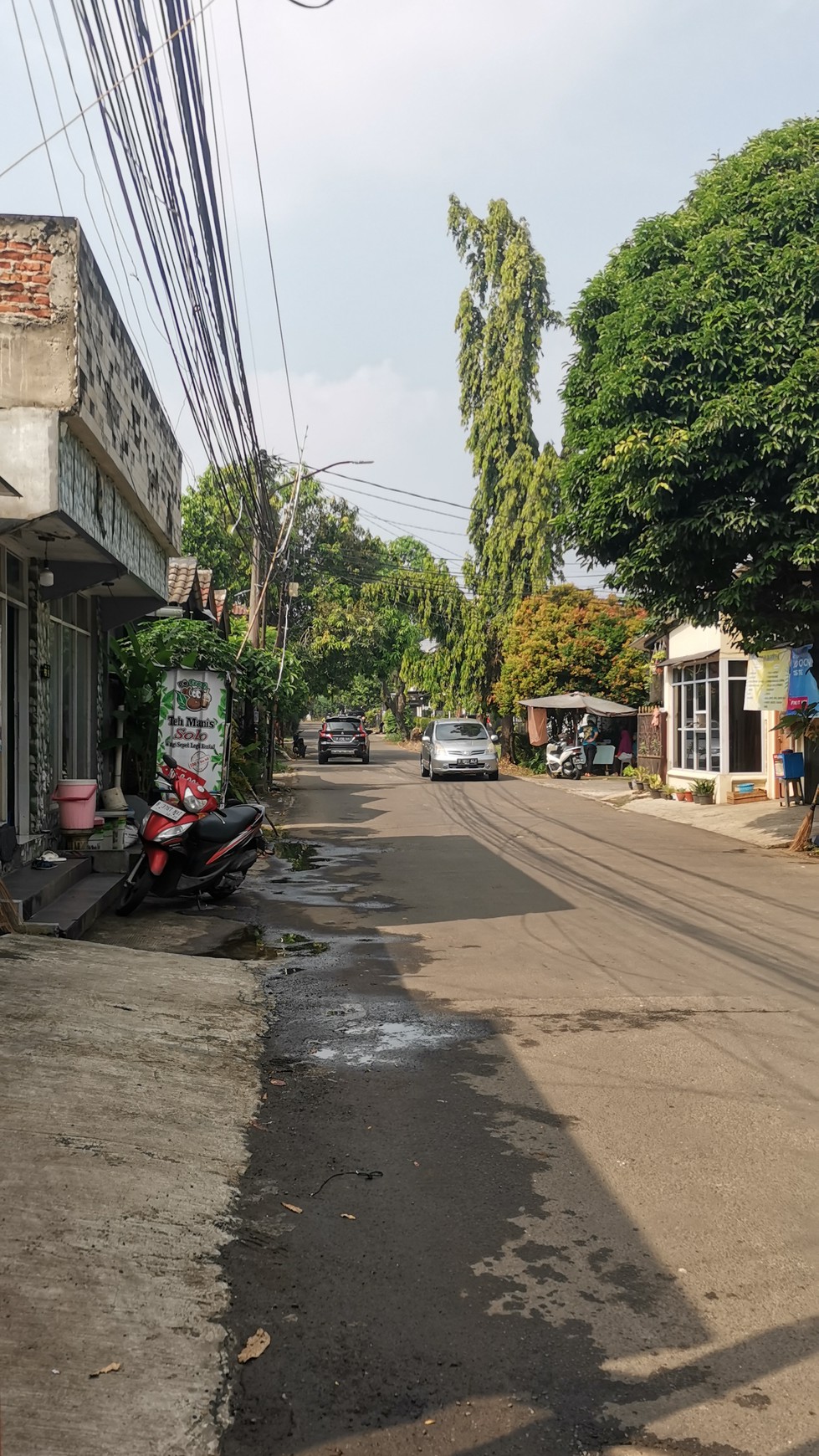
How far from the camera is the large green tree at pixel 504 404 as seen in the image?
41781 millimetres

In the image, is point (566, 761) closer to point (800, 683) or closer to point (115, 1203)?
point (800, 683)

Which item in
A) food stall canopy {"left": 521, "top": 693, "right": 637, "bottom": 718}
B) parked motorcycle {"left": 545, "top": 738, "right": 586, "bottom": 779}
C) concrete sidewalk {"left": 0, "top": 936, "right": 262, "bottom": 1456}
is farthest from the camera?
parked motorcycle {"left": 545, "top": 738, "right": 586, "bottom": 779}

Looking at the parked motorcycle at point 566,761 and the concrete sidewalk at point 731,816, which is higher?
the parked motorcycle at point 566,761

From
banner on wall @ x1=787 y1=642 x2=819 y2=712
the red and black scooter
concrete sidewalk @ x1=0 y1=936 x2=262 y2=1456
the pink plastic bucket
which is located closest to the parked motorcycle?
banner on wall @ x1=787 y1=642 x2=819 y2=712

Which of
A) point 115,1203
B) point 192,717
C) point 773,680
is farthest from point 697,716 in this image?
point 115,1203

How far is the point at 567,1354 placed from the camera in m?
3.13

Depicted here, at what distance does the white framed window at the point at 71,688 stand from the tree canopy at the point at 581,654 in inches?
902

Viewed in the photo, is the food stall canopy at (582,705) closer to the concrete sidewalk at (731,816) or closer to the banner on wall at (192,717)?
the concrete sidewalk at (731,816)

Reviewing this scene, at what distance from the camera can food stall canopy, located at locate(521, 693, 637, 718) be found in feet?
109

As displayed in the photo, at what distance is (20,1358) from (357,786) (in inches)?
1032

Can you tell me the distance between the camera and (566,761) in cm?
3425

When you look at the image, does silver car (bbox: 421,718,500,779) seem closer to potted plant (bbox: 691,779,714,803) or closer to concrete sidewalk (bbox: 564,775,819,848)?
concrete sidewalk (bbox: 564,775,819,848)

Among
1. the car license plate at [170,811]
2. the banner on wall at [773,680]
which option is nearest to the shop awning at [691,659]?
the banner on wall at [773,680]

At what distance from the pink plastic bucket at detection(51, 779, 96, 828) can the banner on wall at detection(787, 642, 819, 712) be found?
38.2 feet
